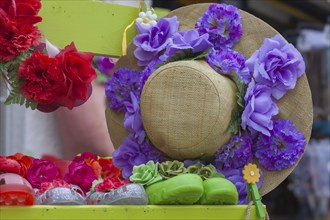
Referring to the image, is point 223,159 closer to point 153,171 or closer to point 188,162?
point 188,162

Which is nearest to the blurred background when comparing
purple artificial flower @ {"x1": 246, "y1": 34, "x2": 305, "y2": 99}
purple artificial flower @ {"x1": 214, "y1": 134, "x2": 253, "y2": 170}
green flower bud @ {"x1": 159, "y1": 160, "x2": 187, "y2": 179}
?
purple artificial flower @ {"x1": 246, "y1": 34, "x2": 305, "y2": 99}

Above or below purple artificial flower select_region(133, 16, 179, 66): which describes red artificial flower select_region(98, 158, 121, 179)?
below

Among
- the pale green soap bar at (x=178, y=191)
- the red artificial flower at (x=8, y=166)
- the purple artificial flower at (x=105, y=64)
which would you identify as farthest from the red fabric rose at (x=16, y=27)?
the purple artificial flower at (x=105, y=64)

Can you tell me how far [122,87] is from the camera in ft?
6.60

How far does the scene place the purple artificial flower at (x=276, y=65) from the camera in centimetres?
187

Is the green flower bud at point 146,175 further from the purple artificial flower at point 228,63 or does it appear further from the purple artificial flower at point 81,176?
the purple artificial flower at point 228,63

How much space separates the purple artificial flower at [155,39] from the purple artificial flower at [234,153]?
326mm

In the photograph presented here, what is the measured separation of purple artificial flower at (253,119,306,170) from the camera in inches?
73.1

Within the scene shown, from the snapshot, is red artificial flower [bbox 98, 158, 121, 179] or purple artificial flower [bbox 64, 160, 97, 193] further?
red artificial flower [bbox 98, 158, 121, 179]

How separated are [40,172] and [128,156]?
287 mm

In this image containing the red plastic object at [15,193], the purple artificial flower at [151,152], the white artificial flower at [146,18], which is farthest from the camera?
the white artificial flower at [146,18]

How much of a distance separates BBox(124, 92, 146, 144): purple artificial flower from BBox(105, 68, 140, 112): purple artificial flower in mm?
24

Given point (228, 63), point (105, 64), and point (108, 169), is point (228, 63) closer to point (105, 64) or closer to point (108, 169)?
point (108, 169)

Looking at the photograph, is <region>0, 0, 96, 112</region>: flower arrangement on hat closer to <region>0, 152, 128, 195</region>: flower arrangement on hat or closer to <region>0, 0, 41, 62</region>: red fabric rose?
<region>0, 0, 41, 62</region>: red fabric rose
